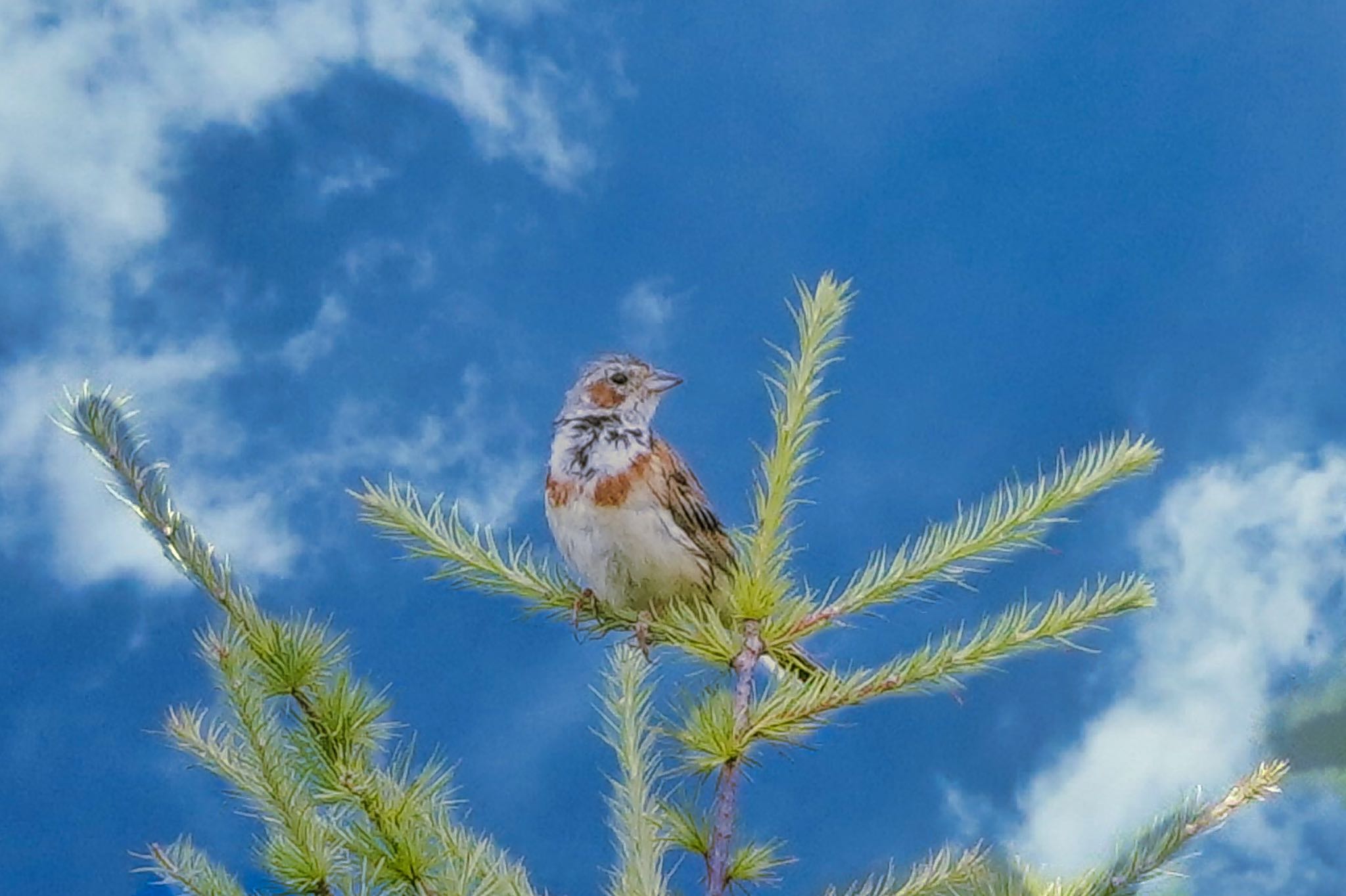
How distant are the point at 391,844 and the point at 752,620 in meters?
0.44

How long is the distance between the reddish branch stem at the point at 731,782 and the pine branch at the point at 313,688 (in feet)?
0.81

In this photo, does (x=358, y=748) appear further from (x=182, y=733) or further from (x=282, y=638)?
(x=182, y=733)

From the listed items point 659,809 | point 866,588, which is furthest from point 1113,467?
point 659,809

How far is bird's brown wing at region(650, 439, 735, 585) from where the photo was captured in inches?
96.2

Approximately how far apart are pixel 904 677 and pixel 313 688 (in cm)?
55

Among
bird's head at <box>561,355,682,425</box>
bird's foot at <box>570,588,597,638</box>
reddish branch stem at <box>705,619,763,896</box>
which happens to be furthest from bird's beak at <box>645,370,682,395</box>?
reddish branch stem at <box>705,619,763,896</box>

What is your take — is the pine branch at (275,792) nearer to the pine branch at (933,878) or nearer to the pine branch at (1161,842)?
Answer: the pine branch at (933,878)

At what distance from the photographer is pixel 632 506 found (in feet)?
7.93

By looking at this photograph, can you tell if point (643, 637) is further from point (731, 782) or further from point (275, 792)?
point (275, 792)

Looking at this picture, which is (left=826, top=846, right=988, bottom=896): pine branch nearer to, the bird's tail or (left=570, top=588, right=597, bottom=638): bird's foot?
the bird's tail

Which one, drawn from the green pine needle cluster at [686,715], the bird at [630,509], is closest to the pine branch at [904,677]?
the green pine needle cluster at [686,715]

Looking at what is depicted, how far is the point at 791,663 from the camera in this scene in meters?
1.94

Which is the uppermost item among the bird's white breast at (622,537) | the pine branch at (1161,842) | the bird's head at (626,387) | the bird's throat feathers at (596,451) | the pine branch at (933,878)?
the bird's head at (626,387)

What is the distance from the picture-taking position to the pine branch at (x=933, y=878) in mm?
1571
